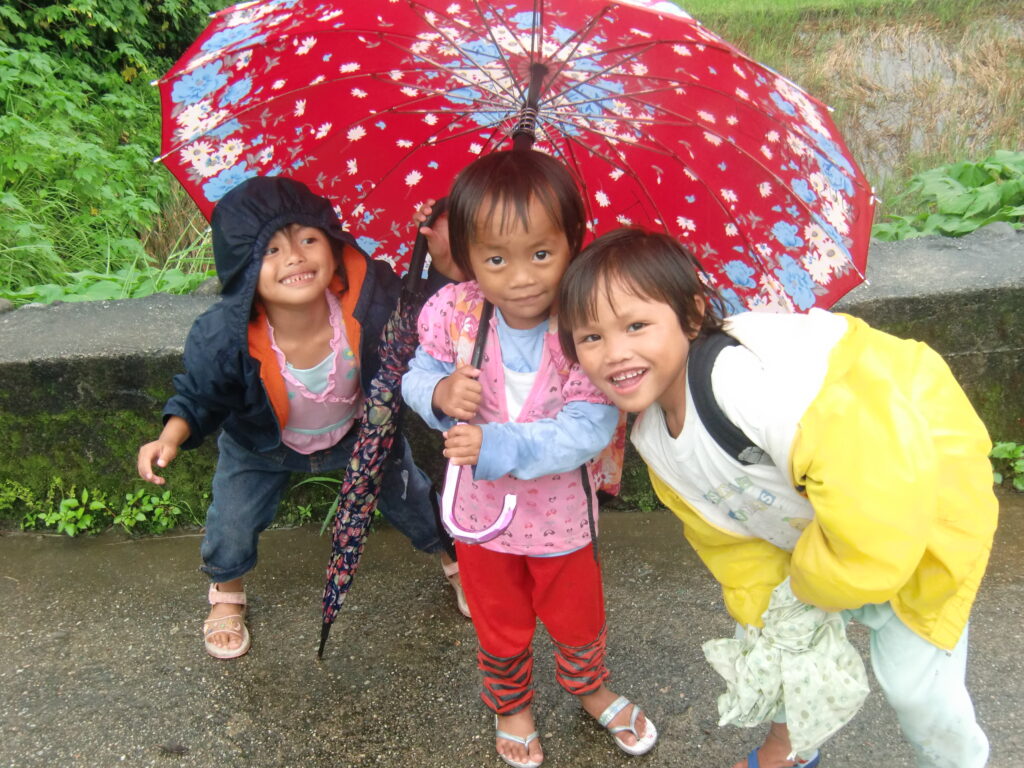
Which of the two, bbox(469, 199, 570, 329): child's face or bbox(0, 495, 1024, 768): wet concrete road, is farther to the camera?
bbox(0, 495, 1024, 768): wet concrete road

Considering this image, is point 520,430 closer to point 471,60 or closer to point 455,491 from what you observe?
point 455,491

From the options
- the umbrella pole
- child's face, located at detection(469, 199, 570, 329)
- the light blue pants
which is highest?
the umbrella pole

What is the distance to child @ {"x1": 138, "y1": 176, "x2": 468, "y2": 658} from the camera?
2.07 m

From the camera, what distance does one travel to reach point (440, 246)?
80.7 inches

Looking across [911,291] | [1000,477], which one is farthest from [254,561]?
[1000,477]

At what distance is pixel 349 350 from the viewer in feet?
7.29

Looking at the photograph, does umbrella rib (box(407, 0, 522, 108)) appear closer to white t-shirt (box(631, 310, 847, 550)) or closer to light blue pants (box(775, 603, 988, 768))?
white t-shirt (box(631, 310, 847, 550))

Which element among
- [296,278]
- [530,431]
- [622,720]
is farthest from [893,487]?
[296,278]

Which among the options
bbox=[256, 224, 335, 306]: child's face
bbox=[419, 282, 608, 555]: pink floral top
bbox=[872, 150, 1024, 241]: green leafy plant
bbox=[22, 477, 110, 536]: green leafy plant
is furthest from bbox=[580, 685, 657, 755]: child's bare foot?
bbox=[872, 150, 1024, 241]: green leafy plant

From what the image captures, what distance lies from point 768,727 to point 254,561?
1.50 metres

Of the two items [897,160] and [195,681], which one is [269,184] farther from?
[897,160]

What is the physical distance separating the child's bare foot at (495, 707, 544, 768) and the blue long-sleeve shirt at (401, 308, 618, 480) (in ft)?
2.49

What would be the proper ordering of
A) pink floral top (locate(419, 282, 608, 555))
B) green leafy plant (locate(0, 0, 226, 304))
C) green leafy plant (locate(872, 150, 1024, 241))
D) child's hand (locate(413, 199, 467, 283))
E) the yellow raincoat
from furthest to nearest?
green leafy plant (locate(0, 0, 226, 304)), green leafy plant (locate(872, 150, 1024, 241)), child's hand (locate(413, 199, 467, 283)), pink floral top (locate(419, 282, 608, 555)), the yellow raincoat

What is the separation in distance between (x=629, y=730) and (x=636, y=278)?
1155 mm
